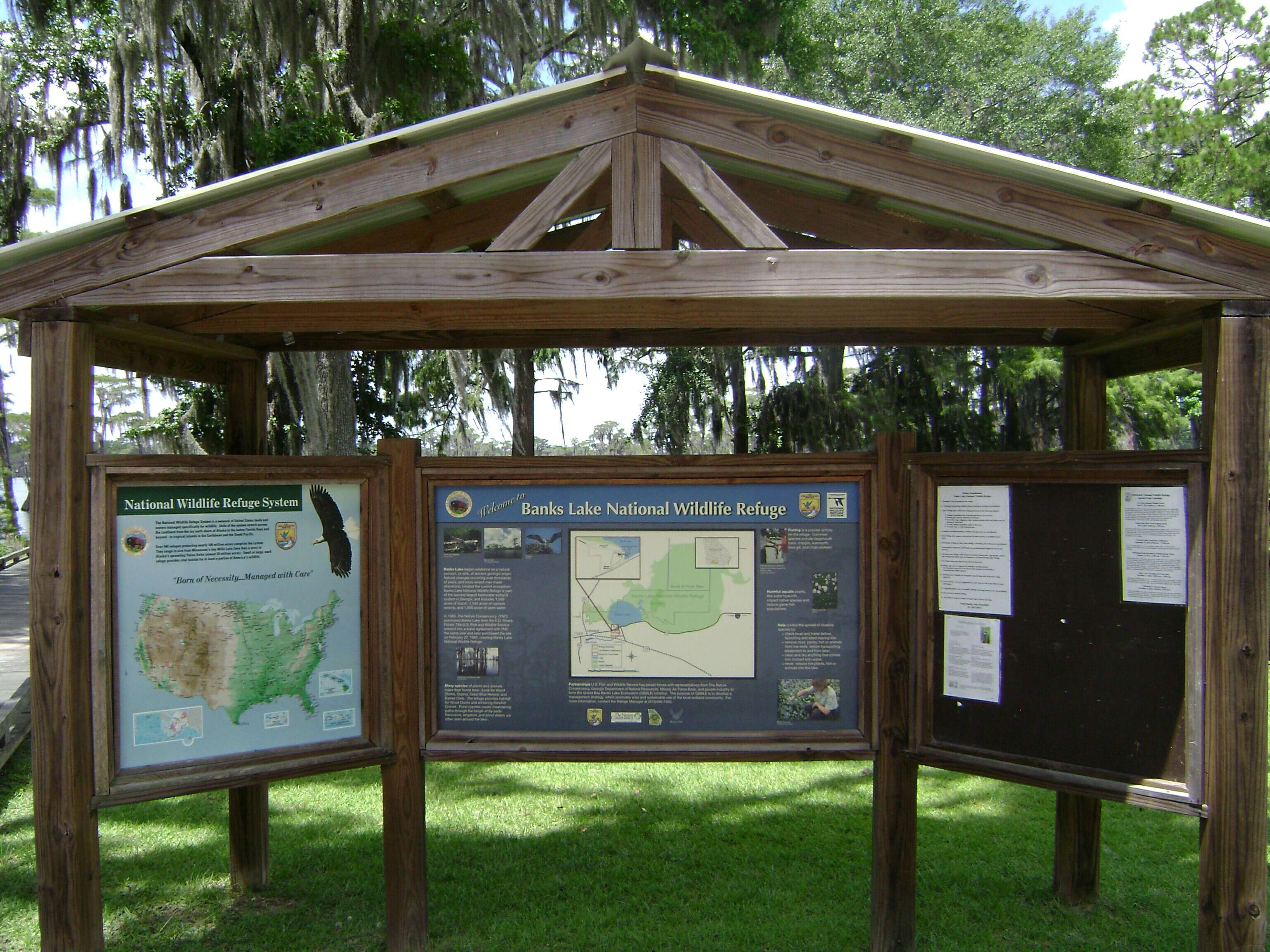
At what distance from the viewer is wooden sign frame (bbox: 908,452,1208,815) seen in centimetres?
295

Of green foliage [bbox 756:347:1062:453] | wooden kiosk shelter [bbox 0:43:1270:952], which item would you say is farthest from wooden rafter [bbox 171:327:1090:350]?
green foliage [bbox 756:347:1062:453]

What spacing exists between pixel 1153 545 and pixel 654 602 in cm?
172

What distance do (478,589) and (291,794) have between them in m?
3.15

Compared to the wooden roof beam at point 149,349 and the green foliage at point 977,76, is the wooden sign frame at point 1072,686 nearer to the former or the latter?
the wooden roof beam at point 149,349

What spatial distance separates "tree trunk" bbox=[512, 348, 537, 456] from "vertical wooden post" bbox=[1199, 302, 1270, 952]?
48.4ft

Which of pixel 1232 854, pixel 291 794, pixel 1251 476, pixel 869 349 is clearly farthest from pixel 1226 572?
pixel 869 349

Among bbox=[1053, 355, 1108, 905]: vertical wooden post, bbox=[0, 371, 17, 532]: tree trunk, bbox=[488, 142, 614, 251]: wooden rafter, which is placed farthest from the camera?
bbox=[0, 371, 17, 532]: tree trunk

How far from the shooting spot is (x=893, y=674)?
349cm

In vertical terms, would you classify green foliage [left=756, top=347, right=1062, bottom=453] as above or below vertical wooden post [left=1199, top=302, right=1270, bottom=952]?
above

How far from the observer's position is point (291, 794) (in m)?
5.82

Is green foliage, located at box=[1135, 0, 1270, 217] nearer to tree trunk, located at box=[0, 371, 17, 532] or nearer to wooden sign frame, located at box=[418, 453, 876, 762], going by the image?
wooden sign frame, located at box=[418, 453, 876, 762]

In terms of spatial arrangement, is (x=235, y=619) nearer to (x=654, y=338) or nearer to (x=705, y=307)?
(x=705, y=307)

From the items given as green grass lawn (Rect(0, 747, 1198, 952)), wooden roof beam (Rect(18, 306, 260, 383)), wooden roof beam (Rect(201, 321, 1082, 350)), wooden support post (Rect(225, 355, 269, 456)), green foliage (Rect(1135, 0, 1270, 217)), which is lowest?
green grass lawn (Rect(0, 747, 1198, 952))

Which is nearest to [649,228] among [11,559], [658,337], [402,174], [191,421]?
[402,174]
